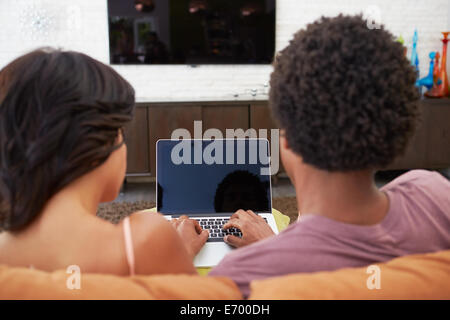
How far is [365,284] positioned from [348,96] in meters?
0.26

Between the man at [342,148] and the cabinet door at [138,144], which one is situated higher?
the man at [342,148]

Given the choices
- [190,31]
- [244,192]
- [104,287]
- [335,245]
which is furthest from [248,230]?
[190,31]

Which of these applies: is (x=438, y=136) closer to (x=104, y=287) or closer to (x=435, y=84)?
(x=435, y=84)

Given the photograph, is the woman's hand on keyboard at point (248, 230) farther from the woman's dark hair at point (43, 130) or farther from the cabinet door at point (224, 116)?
the cabinet door at point (224, 116)

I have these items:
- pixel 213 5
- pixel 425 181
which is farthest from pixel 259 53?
pixel 425 181

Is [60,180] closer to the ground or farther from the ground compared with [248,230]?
farther from the ground

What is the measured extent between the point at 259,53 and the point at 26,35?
2.12m

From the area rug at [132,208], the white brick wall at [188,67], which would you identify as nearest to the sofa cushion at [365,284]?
the area rug at [132,208]

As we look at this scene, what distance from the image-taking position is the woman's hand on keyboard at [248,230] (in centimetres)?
106

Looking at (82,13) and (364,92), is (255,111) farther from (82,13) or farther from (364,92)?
(364,92)

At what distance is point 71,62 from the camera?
69 centimetres

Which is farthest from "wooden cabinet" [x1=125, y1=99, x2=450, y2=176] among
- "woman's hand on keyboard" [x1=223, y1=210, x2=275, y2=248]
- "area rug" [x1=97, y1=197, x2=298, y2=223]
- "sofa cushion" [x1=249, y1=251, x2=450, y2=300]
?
"sofa cushion" [x1=249, y1=251, x2=450, y2=300]

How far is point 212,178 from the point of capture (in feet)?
4.51

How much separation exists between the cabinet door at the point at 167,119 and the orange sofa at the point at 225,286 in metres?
3.07
